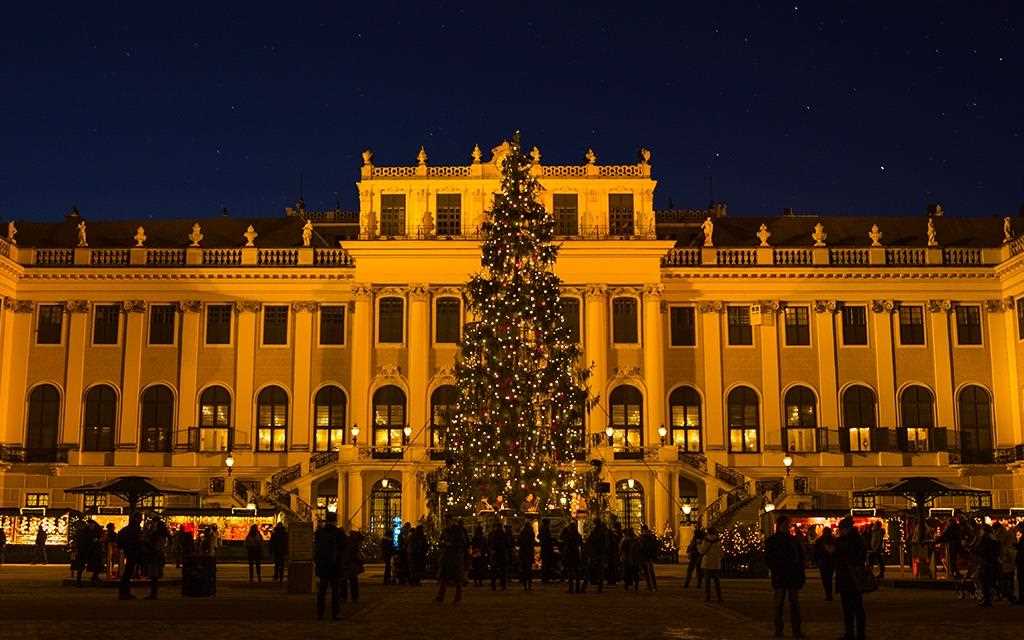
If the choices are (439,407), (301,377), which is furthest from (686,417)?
(301,377)

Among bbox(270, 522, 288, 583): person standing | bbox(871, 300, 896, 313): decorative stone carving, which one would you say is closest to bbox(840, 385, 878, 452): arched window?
bbox(871, 300, 896, 313): decorative stone carving

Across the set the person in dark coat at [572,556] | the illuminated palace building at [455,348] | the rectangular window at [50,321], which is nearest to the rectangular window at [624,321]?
the illuminated palace building at [455,348]

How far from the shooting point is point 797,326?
60.4 meters

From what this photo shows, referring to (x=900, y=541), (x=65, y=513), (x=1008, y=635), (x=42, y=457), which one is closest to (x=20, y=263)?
(x=42, y=457)

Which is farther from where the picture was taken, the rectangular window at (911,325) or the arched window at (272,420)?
the rectangular window at (911,325)

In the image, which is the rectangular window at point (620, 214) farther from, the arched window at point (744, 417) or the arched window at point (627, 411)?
the arched window at point (744, 417)

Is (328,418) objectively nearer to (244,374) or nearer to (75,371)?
(244,374)

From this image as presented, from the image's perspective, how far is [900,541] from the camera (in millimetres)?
42875

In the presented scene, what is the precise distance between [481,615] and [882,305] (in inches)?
1629

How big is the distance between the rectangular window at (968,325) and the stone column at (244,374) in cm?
3072

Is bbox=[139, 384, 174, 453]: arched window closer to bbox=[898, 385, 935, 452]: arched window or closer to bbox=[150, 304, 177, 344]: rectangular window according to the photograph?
bbox=[150, 304, 177, 344]: rectangular window

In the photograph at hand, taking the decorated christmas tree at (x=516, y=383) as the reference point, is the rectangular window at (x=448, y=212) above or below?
above

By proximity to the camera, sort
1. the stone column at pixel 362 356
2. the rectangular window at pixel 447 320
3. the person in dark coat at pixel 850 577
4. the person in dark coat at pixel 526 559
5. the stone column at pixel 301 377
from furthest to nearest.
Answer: the stone column at pixel 301 377 → the rectangular window at pixel 447 320 → the stone column at pixel 362 356 → the person in dark coat at pixel 526 559 → the person in dark coat at pixel 850 577

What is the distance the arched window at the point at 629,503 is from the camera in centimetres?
5697
